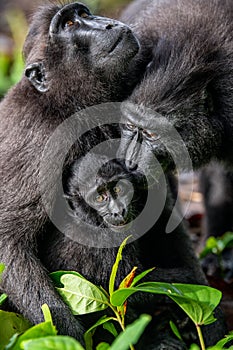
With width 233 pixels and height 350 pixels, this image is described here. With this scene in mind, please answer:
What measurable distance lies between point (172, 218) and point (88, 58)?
1384 millimetres

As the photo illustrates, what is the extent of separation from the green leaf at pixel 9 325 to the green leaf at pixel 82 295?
280 mm

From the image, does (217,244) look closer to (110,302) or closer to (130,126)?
(130,126)

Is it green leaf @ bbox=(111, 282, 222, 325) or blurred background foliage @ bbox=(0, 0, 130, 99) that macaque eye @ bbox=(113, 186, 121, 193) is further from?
blurred background foliage @ bbox=(0, 0, 130, 99)

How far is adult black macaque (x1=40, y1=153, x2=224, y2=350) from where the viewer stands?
417 centimetres

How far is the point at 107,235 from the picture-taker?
432 centimetres

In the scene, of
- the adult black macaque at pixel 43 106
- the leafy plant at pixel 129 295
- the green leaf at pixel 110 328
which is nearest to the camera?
the leafy plant at pixel 129 295

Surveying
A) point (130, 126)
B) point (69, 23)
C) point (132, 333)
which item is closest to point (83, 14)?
point (69, 23)

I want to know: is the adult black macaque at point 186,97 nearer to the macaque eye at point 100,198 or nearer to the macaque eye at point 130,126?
the macaque eye at point 130,126

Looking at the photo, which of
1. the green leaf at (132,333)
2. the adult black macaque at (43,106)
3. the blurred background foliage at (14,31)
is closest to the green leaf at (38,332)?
the green leaf at (132,333)

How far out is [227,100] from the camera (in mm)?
4402

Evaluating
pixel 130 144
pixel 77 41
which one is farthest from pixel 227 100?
pixel 77 41

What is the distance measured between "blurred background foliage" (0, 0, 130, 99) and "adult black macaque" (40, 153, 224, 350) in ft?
5.08

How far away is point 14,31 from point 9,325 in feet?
24.7

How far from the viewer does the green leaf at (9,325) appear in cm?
368
